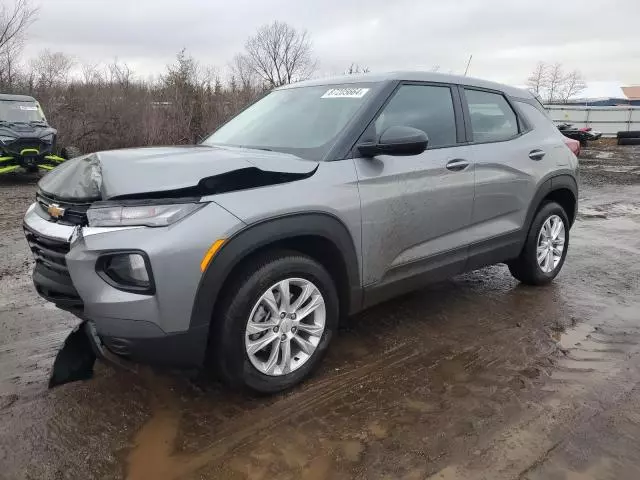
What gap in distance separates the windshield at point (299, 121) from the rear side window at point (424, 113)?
0.20 m

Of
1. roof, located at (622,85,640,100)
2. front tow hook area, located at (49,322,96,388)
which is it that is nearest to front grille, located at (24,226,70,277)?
front tow hook area, located at (49,322,96,388)

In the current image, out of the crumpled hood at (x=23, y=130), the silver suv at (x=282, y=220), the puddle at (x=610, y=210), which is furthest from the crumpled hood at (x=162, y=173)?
the crumpled hood at (x=23, y=130)

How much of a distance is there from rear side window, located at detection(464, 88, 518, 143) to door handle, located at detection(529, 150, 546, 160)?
0.71 feet

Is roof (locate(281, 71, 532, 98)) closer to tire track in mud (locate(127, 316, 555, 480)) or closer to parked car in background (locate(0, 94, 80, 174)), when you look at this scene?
tire track in mud (locate(127, 316, 555, 480))

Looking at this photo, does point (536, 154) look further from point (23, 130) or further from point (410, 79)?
point (23, 130)

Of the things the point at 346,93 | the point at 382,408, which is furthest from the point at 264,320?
the point at 346,93

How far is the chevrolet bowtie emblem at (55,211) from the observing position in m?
2.70

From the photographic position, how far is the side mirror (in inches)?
121

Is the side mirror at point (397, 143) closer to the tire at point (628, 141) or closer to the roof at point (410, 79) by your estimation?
the roof at point (410, 79)

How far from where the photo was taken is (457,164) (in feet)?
12.2

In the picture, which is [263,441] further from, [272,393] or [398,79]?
[398,79]

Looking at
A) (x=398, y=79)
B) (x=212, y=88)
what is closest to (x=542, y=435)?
(x=398, y=79)

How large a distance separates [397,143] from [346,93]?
30.0 inches

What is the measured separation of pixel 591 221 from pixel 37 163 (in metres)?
12.0
